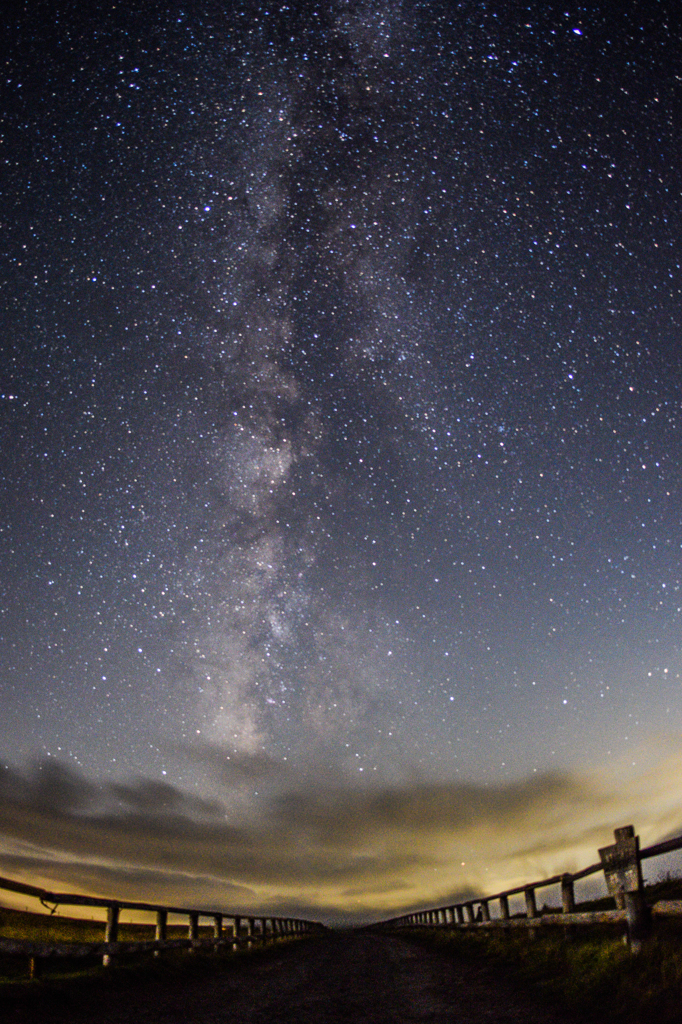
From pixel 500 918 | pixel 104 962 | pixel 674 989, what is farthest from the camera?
pixel 500 918

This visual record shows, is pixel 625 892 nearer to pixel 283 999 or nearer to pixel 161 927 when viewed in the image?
pixel 283 999

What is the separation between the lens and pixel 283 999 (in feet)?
24.3

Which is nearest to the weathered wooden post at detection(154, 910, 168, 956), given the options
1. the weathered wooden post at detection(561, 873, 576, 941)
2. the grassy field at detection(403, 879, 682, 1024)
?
the grassy field at detection(403, 879, 682, 1024)

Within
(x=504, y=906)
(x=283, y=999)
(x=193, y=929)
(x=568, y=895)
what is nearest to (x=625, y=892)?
(x=568, y=895)

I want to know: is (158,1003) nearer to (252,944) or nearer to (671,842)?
(671,842)

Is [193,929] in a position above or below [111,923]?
below

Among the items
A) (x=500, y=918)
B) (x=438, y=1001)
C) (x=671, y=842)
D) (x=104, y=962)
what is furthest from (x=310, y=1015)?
(x=500, y=918)

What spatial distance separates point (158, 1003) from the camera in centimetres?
674

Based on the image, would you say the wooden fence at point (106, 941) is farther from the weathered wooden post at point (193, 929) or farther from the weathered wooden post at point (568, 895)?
the weathered wooden post at point (568, 895)

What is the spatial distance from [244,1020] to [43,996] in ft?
6.66

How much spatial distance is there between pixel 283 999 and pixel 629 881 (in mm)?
4351

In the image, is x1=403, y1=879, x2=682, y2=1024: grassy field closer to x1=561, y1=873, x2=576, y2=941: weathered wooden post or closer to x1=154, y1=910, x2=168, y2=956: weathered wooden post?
x1=561, y1=873, x2=576, y2=941: weathered wooden post

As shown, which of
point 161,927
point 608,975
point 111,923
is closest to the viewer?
point 608,975

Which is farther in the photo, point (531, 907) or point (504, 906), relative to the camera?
point (504, 906)
